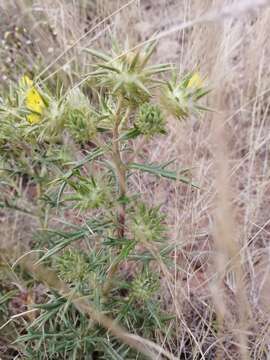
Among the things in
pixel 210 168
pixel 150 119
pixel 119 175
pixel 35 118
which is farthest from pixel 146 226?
pixel 210 168

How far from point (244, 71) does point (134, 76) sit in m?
1.31

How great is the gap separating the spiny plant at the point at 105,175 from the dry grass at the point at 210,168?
100mm

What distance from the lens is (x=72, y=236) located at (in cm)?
125

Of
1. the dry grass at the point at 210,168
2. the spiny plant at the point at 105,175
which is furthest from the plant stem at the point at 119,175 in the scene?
the dry grass at the point at 210,168

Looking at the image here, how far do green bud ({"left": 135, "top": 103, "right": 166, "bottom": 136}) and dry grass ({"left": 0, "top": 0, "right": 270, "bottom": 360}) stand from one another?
0.15 metres

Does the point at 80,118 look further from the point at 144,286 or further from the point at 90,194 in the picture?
the point at 144,286

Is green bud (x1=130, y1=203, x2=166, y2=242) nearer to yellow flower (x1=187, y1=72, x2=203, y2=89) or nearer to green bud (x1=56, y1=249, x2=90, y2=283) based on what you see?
green bud (x1=56, y1=249, x2=90, y2=283)

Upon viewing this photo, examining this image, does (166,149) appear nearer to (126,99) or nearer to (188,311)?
(188,311)

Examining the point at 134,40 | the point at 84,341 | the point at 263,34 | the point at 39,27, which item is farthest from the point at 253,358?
the point at 39,27

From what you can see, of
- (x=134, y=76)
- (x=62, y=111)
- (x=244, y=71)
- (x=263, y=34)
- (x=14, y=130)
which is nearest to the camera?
(x=134, y=76)

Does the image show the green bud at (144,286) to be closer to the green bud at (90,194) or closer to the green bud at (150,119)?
the green bud at (90,194)

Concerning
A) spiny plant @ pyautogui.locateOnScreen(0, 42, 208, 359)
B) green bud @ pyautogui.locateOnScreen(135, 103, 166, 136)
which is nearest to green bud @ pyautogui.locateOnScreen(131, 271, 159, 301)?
spiny plant @ pyautogui.locateOnScreen(0, 42, 208, 359)

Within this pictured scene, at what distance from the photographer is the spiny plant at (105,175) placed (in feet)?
3.62

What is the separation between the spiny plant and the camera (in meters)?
1.10
